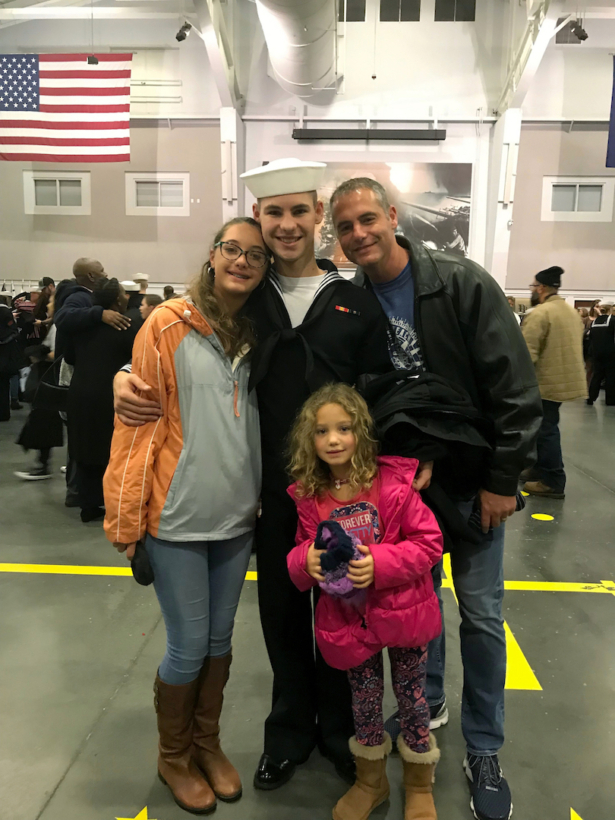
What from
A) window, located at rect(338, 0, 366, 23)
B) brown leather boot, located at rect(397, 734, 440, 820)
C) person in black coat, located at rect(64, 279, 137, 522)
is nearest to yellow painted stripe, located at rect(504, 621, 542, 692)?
brown leather boot, located at rect(397, 734, 440, 820)

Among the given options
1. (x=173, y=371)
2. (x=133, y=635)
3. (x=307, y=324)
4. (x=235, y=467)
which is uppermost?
(x=307, y=324)

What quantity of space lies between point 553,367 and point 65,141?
9042mm

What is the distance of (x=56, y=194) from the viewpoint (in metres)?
13.7

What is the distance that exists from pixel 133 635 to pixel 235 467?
167cm

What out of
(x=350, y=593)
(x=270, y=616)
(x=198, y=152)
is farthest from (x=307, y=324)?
(x=198, y=152)

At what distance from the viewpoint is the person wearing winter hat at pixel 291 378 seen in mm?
1806

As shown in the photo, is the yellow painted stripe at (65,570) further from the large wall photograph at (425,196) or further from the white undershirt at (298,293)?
the large wall photograph at (425,196)

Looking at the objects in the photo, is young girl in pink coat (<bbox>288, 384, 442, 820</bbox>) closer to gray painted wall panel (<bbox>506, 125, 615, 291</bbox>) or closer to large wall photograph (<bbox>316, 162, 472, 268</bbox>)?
large wall photograph (<bbox>316, 162, 472, 268</bbox>)

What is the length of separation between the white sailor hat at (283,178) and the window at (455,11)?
12.7 metres

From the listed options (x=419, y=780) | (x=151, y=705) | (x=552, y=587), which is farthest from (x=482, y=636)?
(x=552, y=587)

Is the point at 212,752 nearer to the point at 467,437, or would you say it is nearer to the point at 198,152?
the point at 467,437

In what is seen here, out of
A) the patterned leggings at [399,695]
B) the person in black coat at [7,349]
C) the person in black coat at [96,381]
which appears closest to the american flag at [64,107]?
the person in black coat at [7,349]

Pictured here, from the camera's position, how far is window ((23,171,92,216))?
1354 cm

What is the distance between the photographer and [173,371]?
5.84ft
